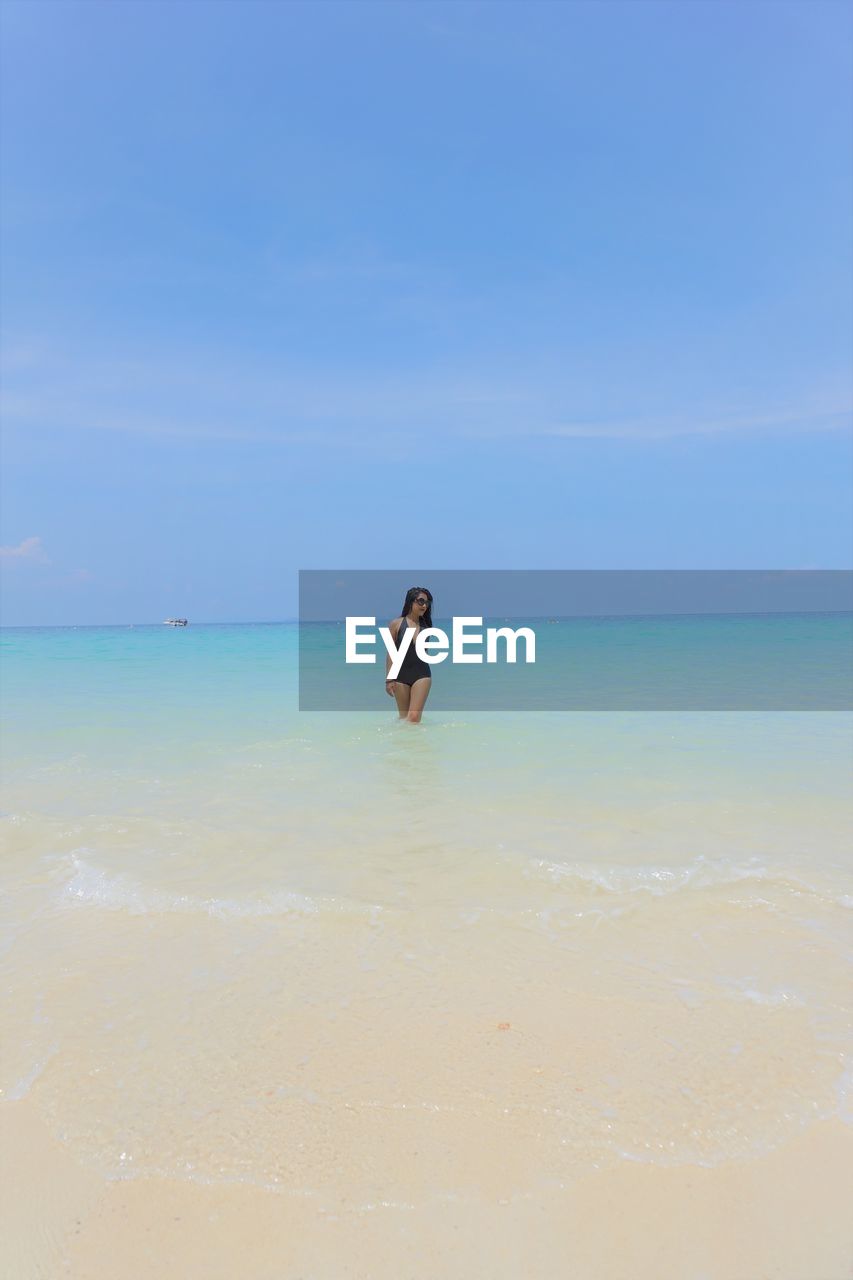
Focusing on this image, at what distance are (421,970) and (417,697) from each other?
269 inches

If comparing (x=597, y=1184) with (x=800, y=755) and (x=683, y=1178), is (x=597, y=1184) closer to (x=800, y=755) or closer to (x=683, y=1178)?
(x=683, y=1178)

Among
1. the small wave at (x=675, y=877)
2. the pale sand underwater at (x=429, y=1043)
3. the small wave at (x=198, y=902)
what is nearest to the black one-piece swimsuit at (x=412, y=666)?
the pale sand underwater at (x=429, y=1043)

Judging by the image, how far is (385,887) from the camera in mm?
3686

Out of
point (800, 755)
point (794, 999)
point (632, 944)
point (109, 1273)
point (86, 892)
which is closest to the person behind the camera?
point (109, 1273)

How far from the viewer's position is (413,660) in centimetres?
974

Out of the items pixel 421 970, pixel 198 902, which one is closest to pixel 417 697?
pixel 198 902

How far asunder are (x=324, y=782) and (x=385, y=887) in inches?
99.5

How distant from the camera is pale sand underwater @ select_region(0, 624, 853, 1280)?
1.68 m

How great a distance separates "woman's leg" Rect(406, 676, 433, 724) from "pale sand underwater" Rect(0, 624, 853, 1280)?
446cm

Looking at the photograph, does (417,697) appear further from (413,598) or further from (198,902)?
(198,902)

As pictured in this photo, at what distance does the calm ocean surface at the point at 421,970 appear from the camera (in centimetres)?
198

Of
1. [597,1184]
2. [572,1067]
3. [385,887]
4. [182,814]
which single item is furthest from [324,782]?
[597,1184]

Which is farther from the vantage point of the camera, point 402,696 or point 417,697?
point 402,696

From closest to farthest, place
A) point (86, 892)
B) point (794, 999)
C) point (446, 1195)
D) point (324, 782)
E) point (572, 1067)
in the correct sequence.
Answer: point (446, 1195)
point (572, 1067)
point (794, 999)
point (86, 892)
point (324, 782)
